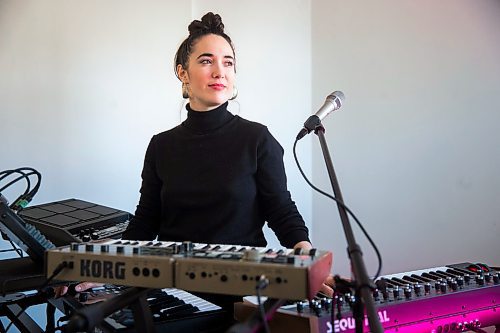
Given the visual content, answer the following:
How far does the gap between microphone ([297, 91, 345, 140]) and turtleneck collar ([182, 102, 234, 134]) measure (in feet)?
1.43

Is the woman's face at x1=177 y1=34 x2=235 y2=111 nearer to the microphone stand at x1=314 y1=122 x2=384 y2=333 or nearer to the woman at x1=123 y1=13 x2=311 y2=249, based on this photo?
the woman at x1=123 y1=13 x2=311 y2=249

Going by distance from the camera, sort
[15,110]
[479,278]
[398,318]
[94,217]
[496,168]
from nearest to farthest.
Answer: [398,318] → [479,278] → [94,217] → [496,168] → [15,110]

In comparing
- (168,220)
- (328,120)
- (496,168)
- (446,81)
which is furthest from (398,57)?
(168,220)

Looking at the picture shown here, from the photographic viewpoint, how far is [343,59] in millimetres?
2582

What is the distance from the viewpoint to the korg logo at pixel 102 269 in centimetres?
84

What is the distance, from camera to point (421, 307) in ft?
4.12

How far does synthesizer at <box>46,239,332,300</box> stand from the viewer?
2.46 ft

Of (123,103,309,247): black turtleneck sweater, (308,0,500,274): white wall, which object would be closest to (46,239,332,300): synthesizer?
(123,103,309,247): black turtleneck sweater

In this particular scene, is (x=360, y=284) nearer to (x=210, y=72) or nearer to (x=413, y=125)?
(x=210, y=72)

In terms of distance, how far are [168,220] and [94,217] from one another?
44 cm

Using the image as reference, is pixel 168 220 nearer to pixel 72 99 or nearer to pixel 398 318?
pixel 398 318

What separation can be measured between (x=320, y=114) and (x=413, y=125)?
1.37 m

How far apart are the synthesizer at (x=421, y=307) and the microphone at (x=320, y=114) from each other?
0.36m

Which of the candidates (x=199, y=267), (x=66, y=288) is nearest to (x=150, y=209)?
(x=66, y=288)
